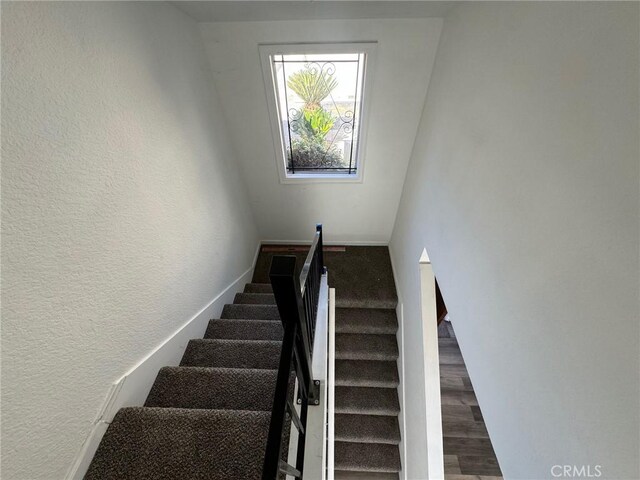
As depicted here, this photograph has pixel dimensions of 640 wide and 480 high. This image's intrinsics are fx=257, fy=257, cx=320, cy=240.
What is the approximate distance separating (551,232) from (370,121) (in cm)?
193

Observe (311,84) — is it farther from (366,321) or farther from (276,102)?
(366,321)

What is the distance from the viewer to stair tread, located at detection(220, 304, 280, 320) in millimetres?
2141

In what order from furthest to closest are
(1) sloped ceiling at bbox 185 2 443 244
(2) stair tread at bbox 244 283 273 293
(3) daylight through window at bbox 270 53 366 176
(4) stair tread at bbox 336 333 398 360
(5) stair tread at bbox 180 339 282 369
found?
1. (2) stair tread at bbox 244 283 273 293
2. (4) stair tread at bbox 336 333 398 360
3. (3) daylight through window at bbox 270 53 366 176
4. (1) sloped ceiling at bbox 185 2 443 244
5. (5) stair tread at bbox 180 339 282 369

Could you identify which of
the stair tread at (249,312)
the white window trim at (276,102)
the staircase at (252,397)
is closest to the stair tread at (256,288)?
the staircase at (252,397)

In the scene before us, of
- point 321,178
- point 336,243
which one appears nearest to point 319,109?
point 321,178

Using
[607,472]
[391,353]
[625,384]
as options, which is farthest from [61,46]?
[391,353]

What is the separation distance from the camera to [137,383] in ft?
3.90

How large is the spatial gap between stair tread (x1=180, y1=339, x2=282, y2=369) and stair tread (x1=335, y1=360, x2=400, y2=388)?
1.42 meters

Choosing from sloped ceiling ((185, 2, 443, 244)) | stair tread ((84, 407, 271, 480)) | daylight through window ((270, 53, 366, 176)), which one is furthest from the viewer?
daylight through window ((270, 53, 366, 176))

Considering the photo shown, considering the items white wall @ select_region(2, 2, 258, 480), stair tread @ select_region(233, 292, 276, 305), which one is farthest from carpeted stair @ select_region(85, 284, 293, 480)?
stair tread @ select_region(233, 292, 276, 305)

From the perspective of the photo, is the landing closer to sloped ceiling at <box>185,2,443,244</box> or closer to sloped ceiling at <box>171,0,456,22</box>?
sloped ceiling at <box>185,2,443,244</box>

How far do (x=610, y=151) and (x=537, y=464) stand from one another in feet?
2.80

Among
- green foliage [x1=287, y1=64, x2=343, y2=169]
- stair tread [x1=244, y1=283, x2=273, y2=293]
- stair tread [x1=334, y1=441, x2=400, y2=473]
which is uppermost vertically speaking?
green foliage [x1=287, y1=64, x2=343, y2=169]

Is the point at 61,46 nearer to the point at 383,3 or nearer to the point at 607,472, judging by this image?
the point at 383,3
